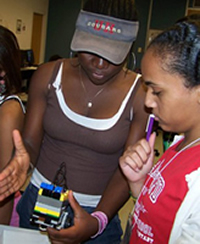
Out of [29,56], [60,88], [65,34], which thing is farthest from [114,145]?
[65,34]

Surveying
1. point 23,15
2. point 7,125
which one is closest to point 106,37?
point 7,125

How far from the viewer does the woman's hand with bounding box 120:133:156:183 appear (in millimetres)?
1120

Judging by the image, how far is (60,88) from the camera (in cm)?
139

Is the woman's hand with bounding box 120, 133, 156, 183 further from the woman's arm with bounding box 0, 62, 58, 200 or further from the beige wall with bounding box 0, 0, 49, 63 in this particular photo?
the beige wall with bounding box 0, 0, 49, 63

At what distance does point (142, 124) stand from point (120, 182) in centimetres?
26

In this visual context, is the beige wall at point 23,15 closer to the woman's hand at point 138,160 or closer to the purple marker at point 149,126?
the purple marker at point 149,126

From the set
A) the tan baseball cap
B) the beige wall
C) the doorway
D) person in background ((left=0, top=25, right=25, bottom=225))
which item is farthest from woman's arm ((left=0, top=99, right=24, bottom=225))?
the doorway

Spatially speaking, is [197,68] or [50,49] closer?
[197,68]

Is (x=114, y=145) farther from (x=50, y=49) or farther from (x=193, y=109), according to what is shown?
(x=50, y=49)

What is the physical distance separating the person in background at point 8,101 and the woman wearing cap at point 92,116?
0.08 meters

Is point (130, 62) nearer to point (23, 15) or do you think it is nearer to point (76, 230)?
point (76, 230)

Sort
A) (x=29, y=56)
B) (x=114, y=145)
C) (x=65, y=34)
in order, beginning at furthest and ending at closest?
(x=65, y=34) < (x=29, y=56) < (x=114, y=145)

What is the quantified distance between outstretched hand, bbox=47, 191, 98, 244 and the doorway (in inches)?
352

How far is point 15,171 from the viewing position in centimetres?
117
